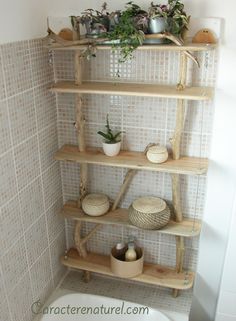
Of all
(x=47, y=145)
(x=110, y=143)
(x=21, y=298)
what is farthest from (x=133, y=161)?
(x=21, y=298)

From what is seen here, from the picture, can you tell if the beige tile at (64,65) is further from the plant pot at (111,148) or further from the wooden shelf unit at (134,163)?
the plant pot at (111,148)

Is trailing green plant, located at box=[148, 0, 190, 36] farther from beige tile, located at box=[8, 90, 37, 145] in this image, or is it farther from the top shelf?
beige tile, located at box=[8, 90, 37, 145]

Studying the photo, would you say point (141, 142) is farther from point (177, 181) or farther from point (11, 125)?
point (11, 125)

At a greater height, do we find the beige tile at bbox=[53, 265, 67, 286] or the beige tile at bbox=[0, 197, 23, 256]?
the beige tile at bbox=[0, 197, 23, 256]

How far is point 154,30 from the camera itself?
1.30m

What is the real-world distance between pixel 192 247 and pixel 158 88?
0.83m

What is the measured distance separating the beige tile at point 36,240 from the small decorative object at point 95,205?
211mm

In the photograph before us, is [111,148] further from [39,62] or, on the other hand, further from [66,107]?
[39,62]

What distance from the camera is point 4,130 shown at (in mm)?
1288

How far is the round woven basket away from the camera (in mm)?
1543

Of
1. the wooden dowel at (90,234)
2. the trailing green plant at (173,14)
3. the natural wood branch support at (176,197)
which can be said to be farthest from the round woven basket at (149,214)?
the trailing green plant at (173,14)

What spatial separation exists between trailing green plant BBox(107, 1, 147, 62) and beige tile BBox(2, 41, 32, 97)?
0.34 metres

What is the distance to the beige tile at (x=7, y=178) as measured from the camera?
1303mm

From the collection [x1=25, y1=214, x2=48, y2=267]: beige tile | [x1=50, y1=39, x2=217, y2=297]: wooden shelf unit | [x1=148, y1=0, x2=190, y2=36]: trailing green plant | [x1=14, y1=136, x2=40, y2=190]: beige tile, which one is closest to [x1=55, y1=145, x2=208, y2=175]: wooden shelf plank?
[x1=50, y1=39, x2=217, y2=297]: wooden shelf unit
